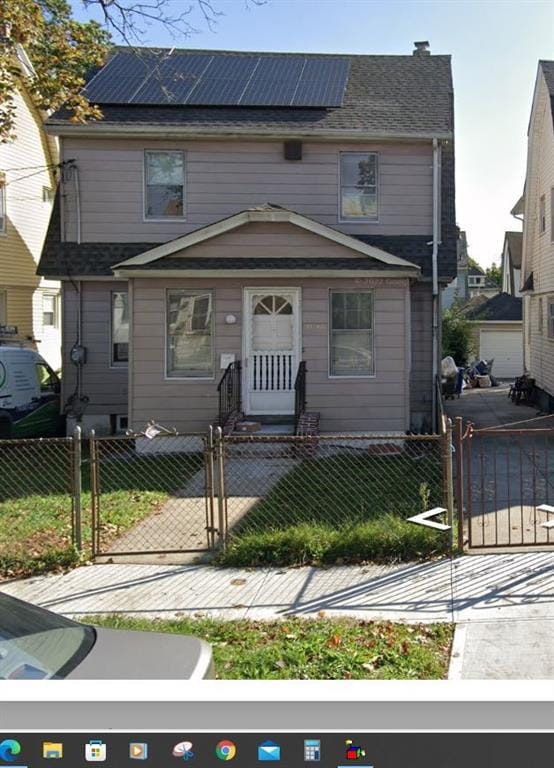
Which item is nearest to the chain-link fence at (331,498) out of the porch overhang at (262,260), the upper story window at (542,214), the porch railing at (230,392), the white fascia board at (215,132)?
the porch railing at (230,392)

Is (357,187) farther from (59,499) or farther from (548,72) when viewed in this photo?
(59,499)

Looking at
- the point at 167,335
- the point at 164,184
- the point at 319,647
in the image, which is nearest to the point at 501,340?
the point at 164,184

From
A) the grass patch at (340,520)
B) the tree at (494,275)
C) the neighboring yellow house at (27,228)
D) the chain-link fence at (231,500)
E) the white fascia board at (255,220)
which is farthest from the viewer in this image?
the tree at (494,275)

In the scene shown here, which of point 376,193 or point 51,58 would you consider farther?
point 376,193

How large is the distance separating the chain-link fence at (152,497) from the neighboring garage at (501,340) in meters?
22.9

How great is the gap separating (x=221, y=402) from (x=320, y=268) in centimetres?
298

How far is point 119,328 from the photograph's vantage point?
48.9ft

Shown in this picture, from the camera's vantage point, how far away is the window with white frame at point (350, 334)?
13.4 meters

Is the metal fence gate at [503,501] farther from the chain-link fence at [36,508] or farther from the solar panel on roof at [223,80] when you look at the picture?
the solar panel on roof at [223,80]

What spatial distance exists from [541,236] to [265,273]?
33.2ft

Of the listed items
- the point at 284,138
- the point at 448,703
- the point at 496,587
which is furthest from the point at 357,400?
the point at 448,703

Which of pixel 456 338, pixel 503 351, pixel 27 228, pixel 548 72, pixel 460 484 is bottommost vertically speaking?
pixel 460 484
